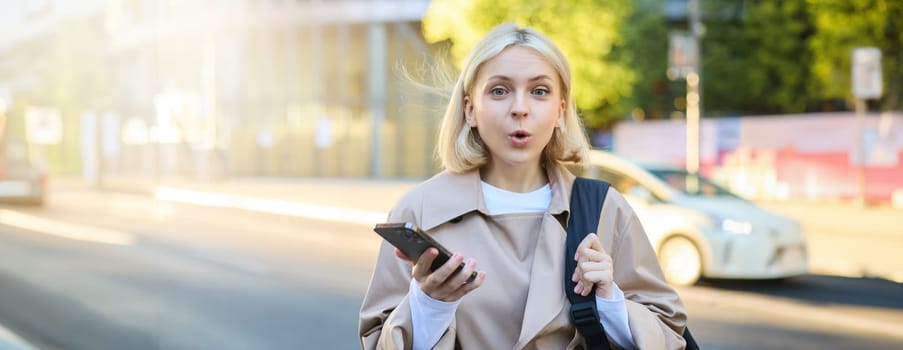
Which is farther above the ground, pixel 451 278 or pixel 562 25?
pixel 562 25

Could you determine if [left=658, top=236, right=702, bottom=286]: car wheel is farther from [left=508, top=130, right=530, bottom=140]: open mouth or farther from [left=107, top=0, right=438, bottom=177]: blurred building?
[left=508, top=130, right=530, bottom=140]: open mouth

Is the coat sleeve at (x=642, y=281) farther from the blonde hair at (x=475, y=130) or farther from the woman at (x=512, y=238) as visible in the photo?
the blonde hair at (x=475, y=130)

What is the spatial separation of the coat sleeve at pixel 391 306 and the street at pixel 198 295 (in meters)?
4.45

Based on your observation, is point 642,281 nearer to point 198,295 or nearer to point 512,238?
point 512,238

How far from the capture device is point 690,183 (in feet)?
35.7

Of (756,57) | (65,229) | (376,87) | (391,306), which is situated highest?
Result: (756,57)

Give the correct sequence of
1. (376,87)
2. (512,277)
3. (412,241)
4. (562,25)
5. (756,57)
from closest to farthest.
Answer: (412,241) < (512,277) < (562,25) < (756,57) < (376,87)

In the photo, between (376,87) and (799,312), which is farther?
(376,87)

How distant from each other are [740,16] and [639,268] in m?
36.9

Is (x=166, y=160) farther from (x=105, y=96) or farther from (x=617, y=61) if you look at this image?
(x=617, y=61)

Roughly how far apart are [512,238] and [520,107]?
28 cm

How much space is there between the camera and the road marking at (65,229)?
27.4 feet

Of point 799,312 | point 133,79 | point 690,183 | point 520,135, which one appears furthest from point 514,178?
point 690,183

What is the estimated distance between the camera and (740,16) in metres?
37.2
